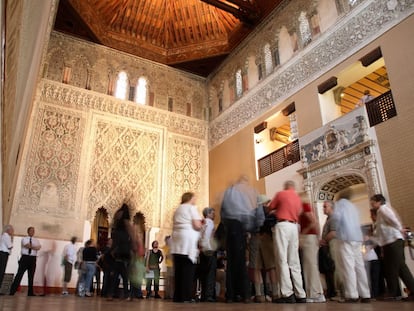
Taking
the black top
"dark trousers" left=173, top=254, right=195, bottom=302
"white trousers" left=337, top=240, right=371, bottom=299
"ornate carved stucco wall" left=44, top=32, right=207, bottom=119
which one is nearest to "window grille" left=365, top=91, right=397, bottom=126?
"white trousers" left=337, top=240, right=371, bottom=299

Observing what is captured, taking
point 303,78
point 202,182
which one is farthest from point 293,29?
point 202,182

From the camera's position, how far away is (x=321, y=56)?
931cm

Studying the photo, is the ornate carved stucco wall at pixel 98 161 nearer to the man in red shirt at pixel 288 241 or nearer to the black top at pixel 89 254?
the black top at pixel 89 254

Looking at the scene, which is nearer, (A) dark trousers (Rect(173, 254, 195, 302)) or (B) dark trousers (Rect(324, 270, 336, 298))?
(A) dark trousers (Rect(173, 254, 195, 302))

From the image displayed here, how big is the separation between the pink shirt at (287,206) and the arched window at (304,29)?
727cm

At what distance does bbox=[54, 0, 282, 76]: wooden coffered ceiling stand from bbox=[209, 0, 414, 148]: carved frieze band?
243 cm

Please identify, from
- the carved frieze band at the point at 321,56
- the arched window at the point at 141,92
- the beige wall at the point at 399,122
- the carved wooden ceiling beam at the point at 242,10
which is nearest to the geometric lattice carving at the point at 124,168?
the arched window at the point at 141,92

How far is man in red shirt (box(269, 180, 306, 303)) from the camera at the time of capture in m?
3.70

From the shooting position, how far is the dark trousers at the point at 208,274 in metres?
4.64

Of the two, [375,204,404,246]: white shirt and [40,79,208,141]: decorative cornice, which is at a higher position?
[40,79,208,141]: decorative cornice

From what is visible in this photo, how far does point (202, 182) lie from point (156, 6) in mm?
6359

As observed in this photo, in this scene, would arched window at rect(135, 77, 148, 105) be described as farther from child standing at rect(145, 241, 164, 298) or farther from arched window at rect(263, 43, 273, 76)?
child standing at rect(145, 241, 164, 298)

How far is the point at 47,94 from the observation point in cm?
1129

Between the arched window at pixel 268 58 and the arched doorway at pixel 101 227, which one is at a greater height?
the arched window at pixel 268 58
